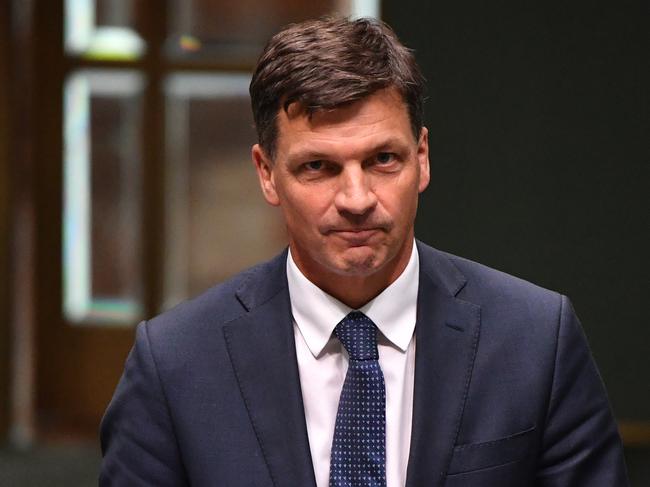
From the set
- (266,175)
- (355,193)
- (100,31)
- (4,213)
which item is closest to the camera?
(355,193)

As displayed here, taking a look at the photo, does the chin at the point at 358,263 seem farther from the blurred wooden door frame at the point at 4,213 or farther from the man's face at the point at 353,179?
the blurred wooden door frame at the point at 4,213

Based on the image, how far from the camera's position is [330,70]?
1741 mm

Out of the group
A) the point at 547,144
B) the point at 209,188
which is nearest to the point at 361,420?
the point at 547,144

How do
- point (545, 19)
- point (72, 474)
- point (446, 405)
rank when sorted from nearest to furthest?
1. point (446, 405)
2. point (545, 19)
3. point (72, 474)

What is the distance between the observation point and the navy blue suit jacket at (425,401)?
1814 millimetres

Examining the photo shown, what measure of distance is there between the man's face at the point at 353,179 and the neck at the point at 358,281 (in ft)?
0.27

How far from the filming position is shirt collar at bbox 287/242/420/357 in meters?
1.87

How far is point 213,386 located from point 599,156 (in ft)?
8.48

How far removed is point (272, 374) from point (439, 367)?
0.25 metres

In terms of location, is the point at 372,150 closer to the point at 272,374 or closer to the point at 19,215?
the point at 272,374

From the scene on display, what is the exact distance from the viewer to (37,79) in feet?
15.5

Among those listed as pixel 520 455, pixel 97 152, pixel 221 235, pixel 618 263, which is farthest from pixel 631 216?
pixel 520 455

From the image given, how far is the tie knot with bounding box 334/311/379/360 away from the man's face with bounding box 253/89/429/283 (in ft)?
0.35

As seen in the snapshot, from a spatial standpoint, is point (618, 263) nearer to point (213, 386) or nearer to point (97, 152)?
point (97, 152)
